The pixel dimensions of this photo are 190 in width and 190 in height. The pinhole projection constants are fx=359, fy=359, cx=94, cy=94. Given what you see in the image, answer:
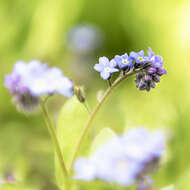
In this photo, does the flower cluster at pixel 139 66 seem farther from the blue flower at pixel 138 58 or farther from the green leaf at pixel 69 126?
the green leaf at pixel 69 126

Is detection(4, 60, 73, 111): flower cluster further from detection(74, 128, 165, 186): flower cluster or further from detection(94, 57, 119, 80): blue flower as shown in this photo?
detection(74, 128, 165, 186): flower cluster

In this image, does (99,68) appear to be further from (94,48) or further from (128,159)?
(94,48)

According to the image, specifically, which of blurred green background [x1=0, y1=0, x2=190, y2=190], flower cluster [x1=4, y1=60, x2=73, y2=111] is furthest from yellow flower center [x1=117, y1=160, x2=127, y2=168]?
blurred green background [x1=0, y1=0, x2=190, y2=190]

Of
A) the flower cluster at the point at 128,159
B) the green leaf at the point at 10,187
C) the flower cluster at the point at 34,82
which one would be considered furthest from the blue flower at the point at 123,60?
the green leaf at the point at 10,187

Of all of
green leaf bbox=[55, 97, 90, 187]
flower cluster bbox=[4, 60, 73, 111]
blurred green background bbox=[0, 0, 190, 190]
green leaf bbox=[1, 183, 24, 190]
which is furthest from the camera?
blurred green background bbox=[0, 0, 190, 190]

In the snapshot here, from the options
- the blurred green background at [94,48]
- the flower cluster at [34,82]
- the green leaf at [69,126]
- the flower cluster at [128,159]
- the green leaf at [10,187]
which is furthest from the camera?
the blurred green background at [94,48]

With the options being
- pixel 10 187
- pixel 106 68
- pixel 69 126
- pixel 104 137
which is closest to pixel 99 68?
pixel 106 68

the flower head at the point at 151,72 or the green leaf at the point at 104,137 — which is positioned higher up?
the flower head at the point at 151,72
